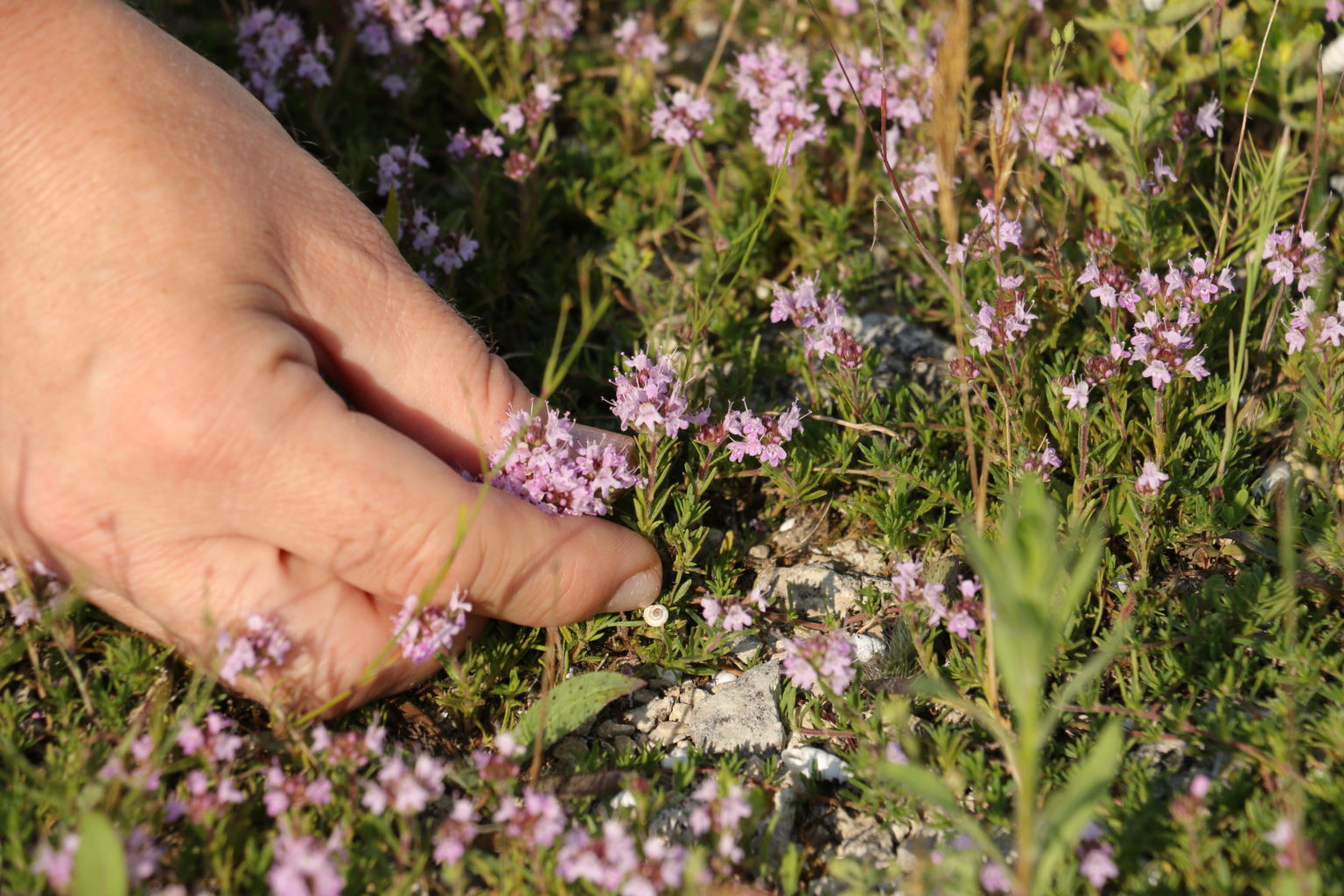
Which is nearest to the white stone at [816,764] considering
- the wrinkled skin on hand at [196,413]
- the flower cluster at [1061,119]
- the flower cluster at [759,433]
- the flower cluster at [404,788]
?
the wrinkled skin on hand at [196,413]

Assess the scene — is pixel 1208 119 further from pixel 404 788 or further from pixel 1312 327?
pixel 404 788

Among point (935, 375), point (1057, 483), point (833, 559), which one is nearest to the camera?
point (1057, 483)

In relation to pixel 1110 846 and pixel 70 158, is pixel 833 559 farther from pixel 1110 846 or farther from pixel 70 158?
pixel 70 158

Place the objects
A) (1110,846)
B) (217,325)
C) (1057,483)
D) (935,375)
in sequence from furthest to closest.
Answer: (935,375) < (1057,483) < (217,325) < (1110,846)

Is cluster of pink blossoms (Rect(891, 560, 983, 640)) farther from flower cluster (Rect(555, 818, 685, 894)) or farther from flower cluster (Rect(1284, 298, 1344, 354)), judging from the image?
flower cluster (Rect(1284, 298, 1344, 354))

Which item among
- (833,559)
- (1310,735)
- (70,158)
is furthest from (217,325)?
(1310,735)

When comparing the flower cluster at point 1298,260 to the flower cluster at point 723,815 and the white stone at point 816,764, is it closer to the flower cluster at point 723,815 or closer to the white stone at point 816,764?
the white stone at point 816,764
